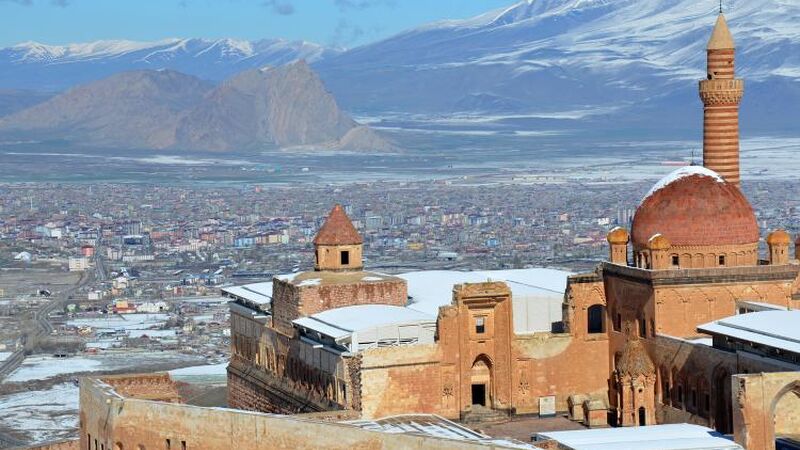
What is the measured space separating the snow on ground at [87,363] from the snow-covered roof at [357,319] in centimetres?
3559

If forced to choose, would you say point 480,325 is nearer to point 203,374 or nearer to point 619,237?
point 619,237

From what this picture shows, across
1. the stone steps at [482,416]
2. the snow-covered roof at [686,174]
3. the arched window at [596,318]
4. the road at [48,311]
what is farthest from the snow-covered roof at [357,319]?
the road at [48,311]

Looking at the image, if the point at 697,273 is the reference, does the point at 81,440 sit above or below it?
below

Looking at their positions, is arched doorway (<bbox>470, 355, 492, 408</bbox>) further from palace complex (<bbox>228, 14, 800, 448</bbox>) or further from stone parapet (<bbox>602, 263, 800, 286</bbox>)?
stone parapet (<bbox>602, 263, 800, 286</bbox>)

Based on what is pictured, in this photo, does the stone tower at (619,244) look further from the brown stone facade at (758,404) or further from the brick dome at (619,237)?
the brown stone facade at (758,404)

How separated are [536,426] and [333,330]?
5.49 m

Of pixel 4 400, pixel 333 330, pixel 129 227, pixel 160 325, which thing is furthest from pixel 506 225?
pixel 333 330

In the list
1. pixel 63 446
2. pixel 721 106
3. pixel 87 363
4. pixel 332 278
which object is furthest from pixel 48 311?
pixel 721 106

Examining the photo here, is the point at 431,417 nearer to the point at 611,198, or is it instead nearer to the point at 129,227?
the point at 129,227

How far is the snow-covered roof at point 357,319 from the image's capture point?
160ft

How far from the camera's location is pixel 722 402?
1802 inches

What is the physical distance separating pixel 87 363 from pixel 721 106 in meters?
41.1

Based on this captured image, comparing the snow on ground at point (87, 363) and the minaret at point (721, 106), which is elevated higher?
the minaret at point (721, 106)

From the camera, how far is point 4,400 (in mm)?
79188
